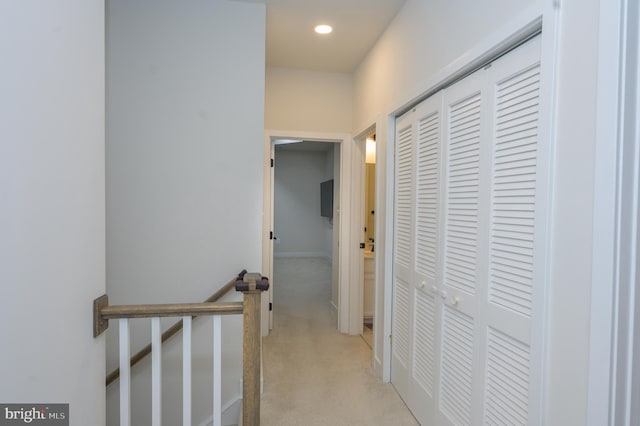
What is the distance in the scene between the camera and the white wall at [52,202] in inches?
37.7

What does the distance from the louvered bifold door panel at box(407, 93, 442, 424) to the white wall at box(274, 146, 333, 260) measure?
667 centimetres

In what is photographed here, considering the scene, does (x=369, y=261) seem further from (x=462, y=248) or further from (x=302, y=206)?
(x=302, y=206)

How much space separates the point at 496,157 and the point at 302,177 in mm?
7735

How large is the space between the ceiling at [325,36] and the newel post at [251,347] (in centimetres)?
209

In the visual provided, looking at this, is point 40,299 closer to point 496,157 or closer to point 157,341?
point 157,341

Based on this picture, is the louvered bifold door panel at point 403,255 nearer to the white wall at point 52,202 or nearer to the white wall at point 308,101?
the white wall at point 308,101

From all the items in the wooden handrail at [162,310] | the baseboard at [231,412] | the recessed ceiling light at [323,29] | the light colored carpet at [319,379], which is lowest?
the baseboard at [231,412]

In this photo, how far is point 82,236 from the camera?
130cm

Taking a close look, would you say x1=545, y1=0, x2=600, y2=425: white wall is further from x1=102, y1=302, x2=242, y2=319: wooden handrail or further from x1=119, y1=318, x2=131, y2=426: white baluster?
x1=119, y1=318, x2=131, y2=426: white baluster

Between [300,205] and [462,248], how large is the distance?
7.52 metres

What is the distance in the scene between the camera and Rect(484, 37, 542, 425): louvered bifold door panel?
52.5 inches

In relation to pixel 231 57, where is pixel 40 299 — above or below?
below

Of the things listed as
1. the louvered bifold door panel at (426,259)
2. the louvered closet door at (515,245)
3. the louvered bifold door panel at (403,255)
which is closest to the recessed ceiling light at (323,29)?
the louvered bifold door panel at (403,255)

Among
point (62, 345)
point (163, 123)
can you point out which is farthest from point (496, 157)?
point (163, 123)
